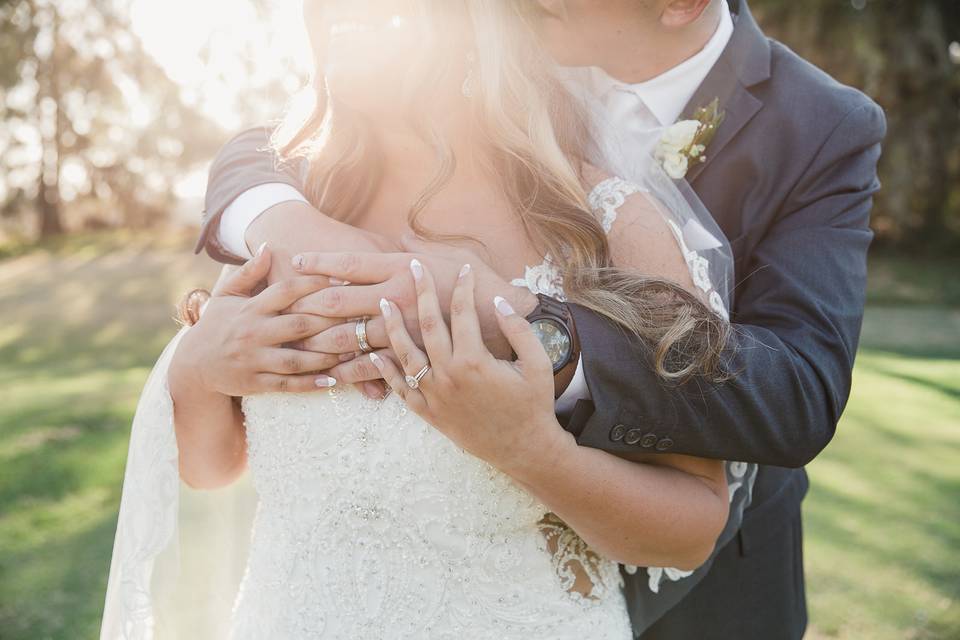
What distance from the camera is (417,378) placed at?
161 centimetres

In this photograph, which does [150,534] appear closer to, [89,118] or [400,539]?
[400,539]

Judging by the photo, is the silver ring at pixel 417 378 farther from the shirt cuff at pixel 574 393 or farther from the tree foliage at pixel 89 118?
the tree foliage at pixel 89 118

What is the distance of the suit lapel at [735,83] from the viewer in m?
2.39

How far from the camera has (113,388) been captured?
28.7 feet

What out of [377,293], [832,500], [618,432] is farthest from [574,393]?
[832,500]

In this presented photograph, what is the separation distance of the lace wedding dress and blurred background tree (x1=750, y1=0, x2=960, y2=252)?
17588mm

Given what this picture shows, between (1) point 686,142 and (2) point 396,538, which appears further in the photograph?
(1) point 686,142

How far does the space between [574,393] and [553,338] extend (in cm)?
15

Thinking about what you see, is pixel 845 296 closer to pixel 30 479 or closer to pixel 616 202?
pixel 616 202

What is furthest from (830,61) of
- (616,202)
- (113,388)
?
(616,202)

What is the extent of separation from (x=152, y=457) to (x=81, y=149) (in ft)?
91.7

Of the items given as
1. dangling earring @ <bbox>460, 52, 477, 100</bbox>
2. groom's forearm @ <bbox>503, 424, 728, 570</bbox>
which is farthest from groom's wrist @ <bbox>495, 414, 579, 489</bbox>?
dangling earring @ <bbox>460, 52, 477, 100</bbox>

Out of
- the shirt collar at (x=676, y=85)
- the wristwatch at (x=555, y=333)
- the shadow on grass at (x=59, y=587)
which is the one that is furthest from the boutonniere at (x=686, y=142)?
the shadow on grass at (x=59, y=587)

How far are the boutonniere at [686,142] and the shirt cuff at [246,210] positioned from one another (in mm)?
931
